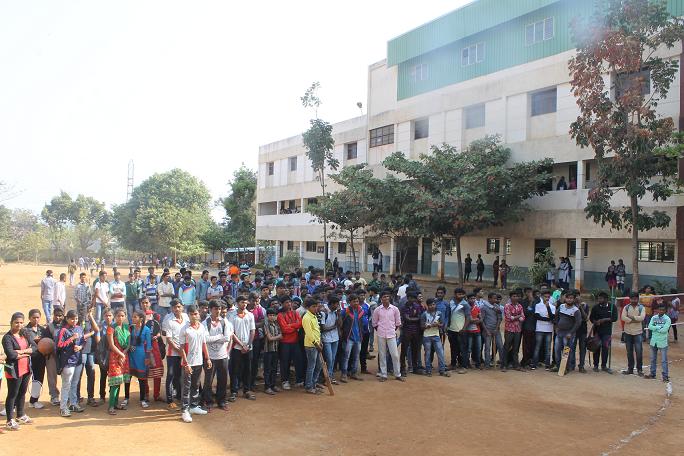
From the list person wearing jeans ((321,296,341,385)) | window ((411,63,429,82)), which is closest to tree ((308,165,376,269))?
window ((411,63,429,82))

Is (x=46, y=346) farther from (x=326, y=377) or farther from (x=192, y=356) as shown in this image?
(x=326, y=377)

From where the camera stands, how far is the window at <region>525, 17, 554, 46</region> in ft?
77.0

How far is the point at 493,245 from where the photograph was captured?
27.2 m

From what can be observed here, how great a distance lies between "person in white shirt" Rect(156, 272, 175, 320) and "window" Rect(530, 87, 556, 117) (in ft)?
58.9

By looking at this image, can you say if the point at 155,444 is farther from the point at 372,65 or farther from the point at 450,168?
the point at 372,65

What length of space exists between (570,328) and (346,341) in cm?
441

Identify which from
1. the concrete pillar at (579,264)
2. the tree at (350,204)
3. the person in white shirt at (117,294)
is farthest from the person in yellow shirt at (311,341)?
the concrete pillar at (579,264)

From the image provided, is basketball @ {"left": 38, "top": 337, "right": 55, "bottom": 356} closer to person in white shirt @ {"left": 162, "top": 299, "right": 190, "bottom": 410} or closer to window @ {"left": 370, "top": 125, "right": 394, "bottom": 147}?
person in white shirt @ {"left": 162, "top": 299, "right": 190, "bottom": 410}

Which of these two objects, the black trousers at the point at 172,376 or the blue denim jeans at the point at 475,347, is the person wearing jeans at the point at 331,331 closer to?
the black trousers at the point at 172,376

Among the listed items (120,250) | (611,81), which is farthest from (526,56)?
(120,250)

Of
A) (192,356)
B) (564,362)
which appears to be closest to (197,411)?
(192,356)

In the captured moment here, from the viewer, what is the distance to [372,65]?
33625mm

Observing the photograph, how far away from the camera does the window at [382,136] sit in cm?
3097

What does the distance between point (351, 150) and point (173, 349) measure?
28.5 metres
